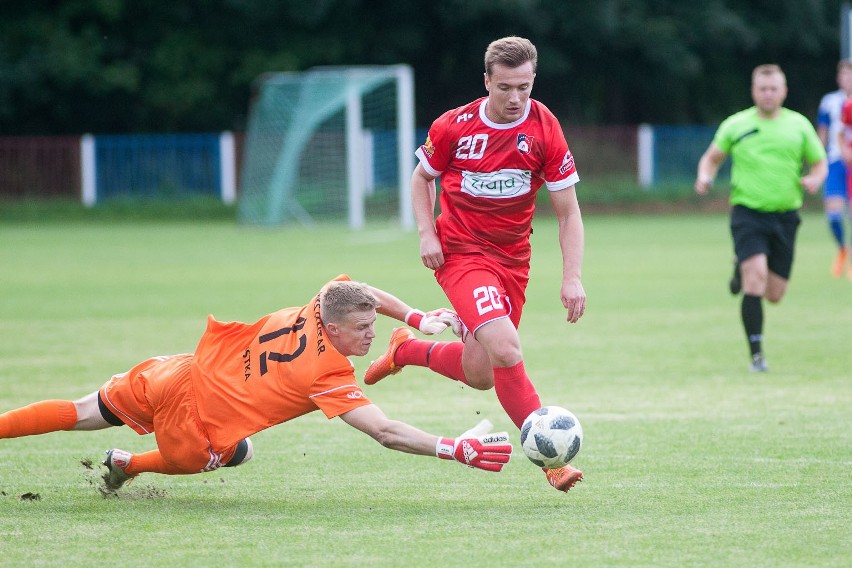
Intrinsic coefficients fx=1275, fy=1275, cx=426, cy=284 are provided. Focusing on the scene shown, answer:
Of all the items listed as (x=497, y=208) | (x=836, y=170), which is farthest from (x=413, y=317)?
(x=836, y=170)

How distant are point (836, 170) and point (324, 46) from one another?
21.7 meters

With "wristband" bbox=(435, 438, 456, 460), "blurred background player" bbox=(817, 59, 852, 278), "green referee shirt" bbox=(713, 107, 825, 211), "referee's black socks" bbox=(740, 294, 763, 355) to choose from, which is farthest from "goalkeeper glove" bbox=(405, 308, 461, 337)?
"blurred background player" bbox=(817, 59, 852, 278)

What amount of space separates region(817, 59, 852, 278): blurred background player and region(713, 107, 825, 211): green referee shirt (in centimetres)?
632

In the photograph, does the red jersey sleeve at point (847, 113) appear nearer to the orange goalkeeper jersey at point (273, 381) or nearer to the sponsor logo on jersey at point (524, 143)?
the sponsor logo on jersey at point (524, 143)

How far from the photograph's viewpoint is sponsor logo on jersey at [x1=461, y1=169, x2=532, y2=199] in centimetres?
610

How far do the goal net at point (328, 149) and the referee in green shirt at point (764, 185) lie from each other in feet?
54.9

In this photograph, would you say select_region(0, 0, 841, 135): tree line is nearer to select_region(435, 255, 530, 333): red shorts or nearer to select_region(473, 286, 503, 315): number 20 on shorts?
select_region(435, 255, 530, 333): red shorts

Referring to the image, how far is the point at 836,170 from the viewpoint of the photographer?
58.1ft

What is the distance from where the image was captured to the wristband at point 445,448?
17.6ft

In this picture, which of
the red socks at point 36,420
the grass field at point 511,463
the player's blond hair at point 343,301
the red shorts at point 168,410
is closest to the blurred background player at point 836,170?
the grass field at point 511,463

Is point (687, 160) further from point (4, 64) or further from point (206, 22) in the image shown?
point (4, 64)

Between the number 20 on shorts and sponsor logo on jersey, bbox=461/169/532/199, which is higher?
sponsor logo on jersey, bbox=461/169/532/199

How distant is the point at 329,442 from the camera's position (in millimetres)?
7203

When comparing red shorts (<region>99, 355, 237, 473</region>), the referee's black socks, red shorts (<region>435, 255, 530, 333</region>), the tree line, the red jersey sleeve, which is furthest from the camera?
the tree line
